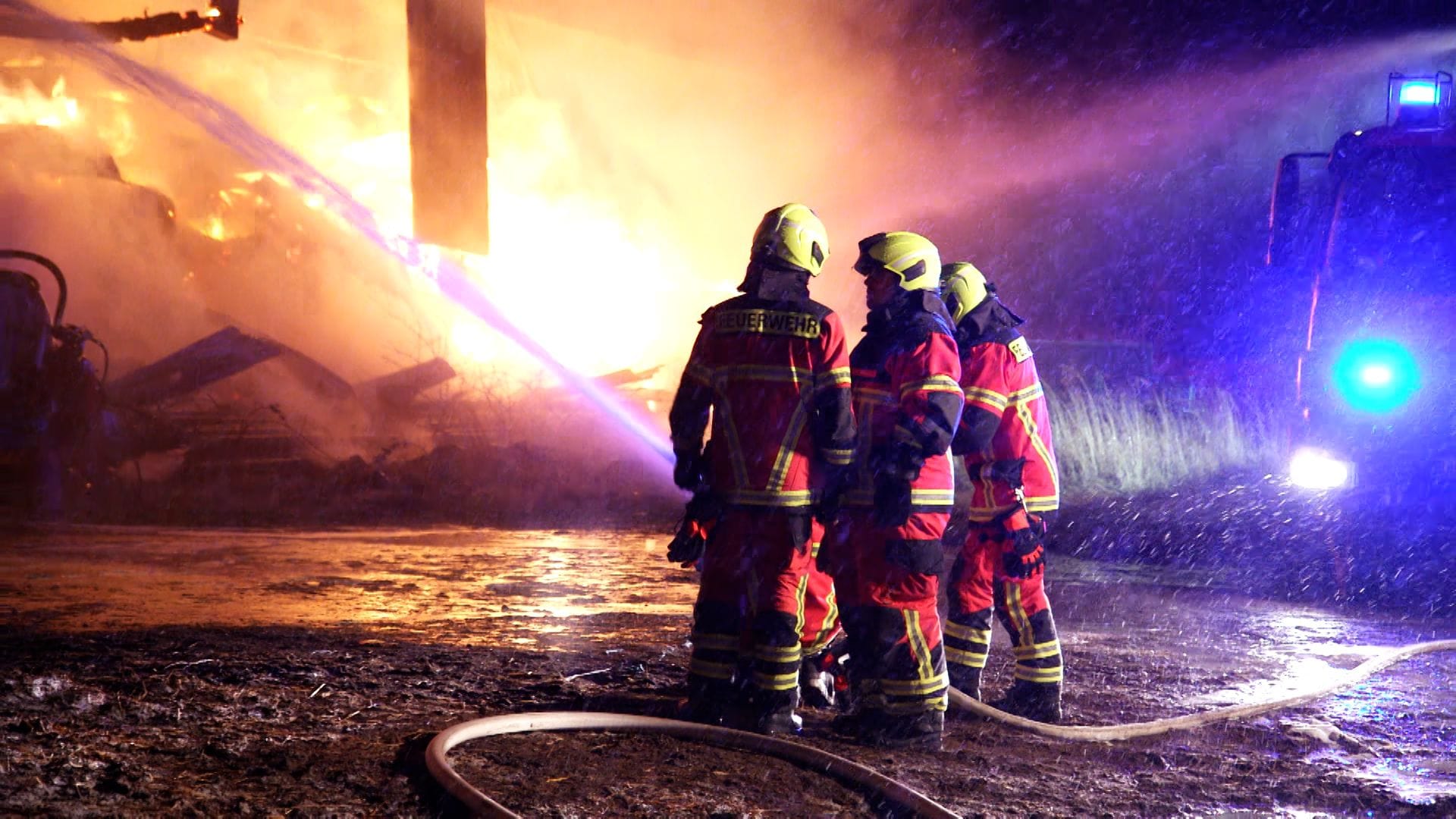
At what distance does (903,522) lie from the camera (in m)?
4.16

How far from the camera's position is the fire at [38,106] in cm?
1639

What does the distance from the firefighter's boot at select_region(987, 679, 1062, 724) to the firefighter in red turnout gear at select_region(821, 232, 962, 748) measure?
0.66 metres

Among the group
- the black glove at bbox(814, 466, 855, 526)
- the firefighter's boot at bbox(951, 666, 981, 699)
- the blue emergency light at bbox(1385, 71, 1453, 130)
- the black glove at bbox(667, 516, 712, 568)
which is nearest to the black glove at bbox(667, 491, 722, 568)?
the black glove at bbox(667, 516, 712, 568)

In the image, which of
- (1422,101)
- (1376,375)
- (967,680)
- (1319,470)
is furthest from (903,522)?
(1422,101)

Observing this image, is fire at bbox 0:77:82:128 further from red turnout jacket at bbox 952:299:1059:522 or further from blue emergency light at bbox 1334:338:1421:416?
blue emergency light at bbox 1334:338:1421:416

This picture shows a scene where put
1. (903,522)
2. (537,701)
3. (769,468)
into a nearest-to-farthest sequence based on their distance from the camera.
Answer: (903,522) → (769,468) → (537,701)

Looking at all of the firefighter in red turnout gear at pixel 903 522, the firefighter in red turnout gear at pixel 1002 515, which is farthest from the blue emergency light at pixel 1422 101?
the firefighter in red turnout gear at pixel 903 522

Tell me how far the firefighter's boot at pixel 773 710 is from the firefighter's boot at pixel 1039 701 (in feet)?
3.01

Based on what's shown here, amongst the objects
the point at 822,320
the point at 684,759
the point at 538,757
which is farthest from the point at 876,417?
the point at 538,757

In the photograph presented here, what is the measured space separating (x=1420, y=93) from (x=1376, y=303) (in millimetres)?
1692

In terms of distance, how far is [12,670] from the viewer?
176 inches

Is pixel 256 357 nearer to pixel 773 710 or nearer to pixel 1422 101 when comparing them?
pixel 773 710

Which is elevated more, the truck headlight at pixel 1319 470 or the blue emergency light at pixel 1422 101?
→ the blue emergency light at pixel 1422 101

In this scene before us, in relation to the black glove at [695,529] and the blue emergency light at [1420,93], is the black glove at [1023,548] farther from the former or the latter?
the blue emergency light at [1420,93]
